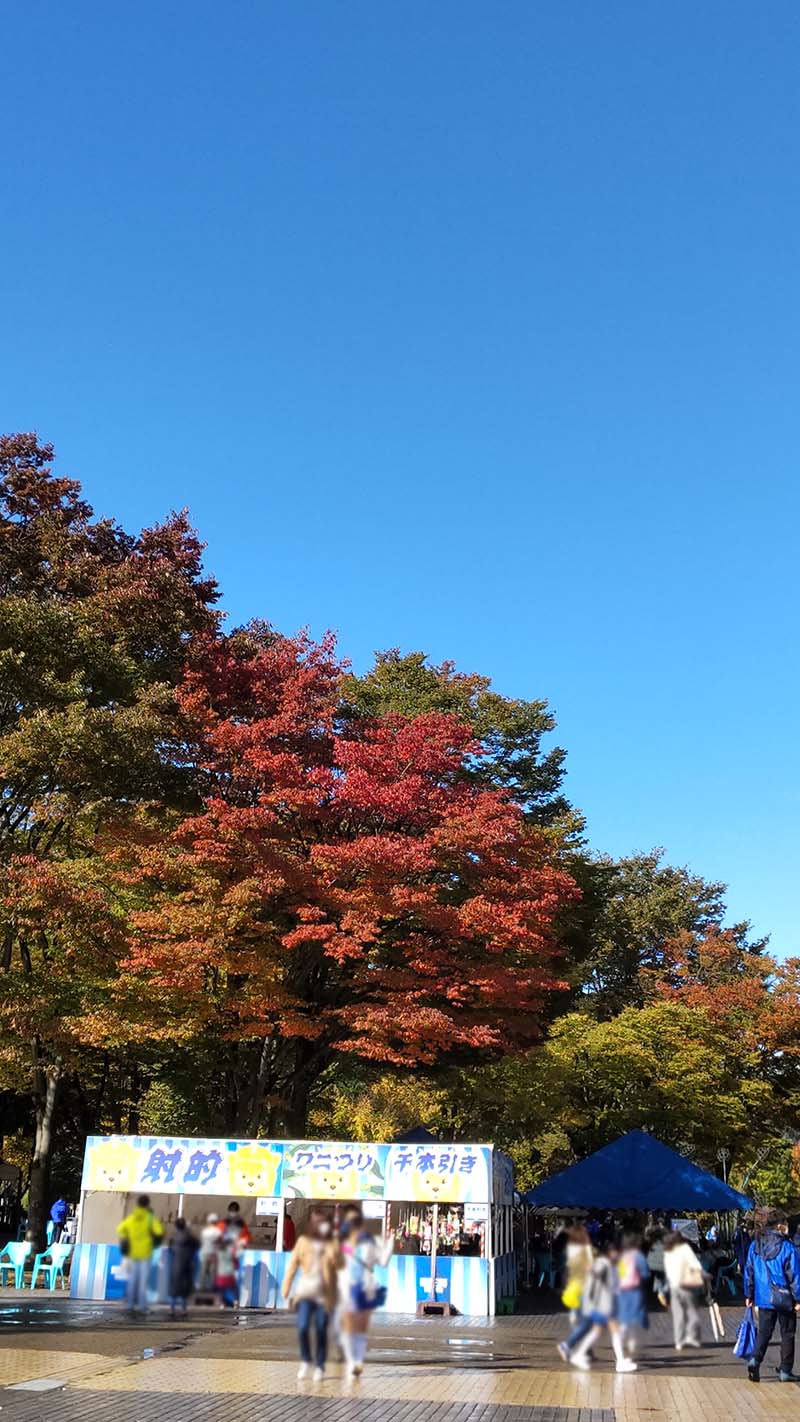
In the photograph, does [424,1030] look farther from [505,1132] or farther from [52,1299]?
[505,1132]

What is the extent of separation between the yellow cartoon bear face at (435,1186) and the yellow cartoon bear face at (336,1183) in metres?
1.06

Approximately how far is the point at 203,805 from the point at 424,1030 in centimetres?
1120

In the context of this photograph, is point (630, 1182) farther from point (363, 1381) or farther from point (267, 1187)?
point (267, 1187)

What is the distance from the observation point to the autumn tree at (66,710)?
33.6m

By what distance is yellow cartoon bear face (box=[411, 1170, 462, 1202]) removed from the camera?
435 inches

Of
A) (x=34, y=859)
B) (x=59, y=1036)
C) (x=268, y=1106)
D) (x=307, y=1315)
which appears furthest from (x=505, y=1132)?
(x=307, y=1315)

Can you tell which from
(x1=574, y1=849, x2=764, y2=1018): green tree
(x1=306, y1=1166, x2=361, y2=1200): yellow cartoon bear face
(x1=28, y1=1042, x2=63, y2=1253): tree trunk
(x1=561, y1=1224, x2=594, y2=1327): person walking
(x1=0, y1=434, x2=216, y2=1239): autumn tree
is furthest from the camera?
(x1=574, y1=849, x2=764, y2=1018): green tree

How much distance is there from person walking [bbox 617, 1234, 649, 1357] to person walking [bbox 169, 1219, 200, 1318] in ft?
4.23

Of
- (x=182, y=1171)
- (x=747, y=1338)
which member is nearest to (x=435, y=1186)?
(x=747, y=1338)

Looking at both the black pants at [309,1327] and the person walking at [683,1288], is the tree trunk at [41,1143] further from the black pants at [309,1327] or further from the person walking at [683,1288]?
the person walking at [683,1288]

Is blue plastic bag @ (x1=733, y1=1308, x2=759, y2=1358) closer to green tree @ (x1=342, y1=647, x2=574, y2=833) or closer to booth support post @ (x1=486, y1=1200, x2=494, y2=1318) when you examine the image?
booth support post @ (x1=486, y1=1200, x2=494, y2=1318)

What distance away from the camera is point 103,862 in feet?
125

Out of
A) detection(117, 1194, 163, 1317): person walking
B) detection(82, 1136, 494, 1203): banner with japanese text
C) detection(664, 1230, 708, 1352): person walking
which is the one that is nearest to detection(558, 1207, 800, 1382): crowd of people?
detection(664, 1230, 708, 1352): person walking

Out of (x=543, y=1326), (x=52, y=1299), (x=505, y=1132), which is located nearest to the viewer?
(x=543, y=1326)
